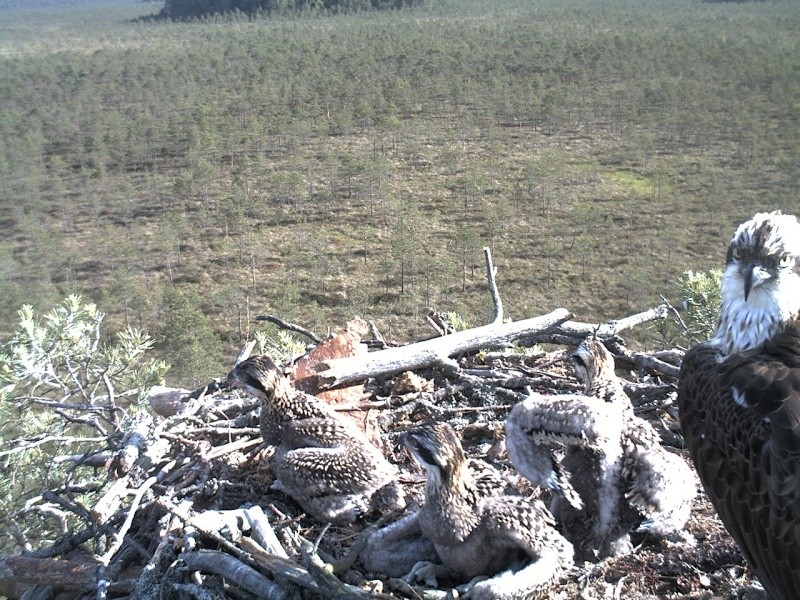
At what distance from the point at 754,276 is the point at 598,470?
111 cm

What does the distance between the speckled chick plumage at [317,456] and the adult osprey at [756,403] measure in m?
1.60

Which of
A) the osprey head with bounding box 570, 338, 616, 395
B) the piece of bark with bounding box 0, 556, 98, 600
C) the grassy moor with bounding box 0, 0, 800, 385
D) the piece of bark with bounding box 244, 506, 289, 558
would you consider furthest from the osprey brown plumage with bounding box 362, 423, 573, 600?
the grassy moor with bounding box 0, 0, 800, 385

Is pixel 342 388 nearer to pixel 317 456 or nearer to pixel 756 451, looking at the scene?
pixel 317 456

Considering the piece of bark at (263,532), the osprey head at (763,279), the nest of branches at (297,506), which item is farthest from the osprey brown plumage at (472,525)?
the osprey head at (763,279)

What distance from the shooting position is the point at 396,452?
187 inches

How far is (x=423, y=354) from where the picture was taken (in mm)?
5387

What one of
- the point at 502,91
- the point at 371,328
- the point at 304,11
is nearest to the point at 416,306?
the point at 371,328

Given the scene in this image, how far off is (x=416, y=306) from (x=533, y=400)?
2278 cm

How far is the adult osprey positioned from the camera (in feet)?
9.53

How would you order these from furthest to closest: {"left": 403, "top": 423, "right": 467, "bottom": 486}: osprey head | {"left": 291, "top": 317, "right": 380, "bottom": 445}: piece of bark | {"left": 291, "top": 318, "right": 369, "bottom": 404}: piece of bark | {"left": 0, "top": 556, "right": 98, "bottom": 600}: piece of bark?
{"left": 291, "top": 318, "right": 369, "bottom": 404}: piece of bark, {"left": 291, "top": 317, "right": 380, "bottom": 445}: piece of bark, {"left": 0, "top": 556, "right": 98, "bottom": 600}: piece of bark, {"left": 403, "top": 423, "right": 467, "bottom": 486}: osprey head

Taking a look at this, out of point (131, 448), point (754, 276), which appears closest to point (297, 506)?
point (131, 448)

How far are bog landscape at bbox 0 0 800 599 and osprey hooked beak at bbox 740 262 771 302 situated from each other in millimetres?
1306

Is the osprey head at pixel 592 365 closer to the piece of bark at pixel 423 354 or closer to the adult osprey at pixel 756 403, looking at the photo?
the adult osprey at pixel 756 403

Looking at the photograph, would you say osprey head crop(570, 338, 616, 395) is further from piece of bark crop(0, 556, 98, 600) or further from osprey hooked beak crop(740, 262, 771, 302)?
piece of bark crop(0, 556, 98, 600)
